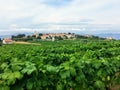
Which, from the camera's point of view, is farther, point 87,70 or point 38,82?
point 87,70

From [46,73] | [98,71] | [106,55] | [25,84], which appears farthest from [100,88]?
[106,55]

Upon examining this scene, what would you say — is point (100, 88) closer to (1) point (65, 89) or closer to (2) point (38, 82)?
(1) point (65, 89)

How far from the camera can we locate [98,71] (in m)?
7.26

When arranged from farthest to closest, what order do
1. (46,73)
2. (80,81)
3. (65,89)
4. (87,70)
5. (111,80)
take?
(111,80), (87,70), (80,81), (65,89), (46,73)

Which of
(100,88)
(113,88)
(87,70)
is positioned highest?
(87,70)

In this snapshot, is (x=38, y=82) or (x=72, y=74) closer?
(x=38, y=82)

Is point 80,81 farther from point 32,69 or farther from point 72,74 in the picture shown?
point 32,69

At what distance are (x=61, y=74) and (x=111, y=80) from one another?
314 centimetres

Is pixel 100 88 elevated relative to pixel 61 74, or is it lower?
lower

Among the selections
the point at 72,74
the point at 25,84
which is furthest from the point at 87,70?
the point at 25,84

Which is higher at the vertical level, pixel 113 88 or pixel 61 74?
pixel 61 74

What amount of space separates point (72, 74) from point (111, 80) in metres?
2.79

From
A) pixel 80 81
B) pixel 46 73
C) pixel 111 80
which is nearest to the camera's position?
pixel 46 73

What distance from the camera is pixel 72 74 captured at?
19.1 ft
